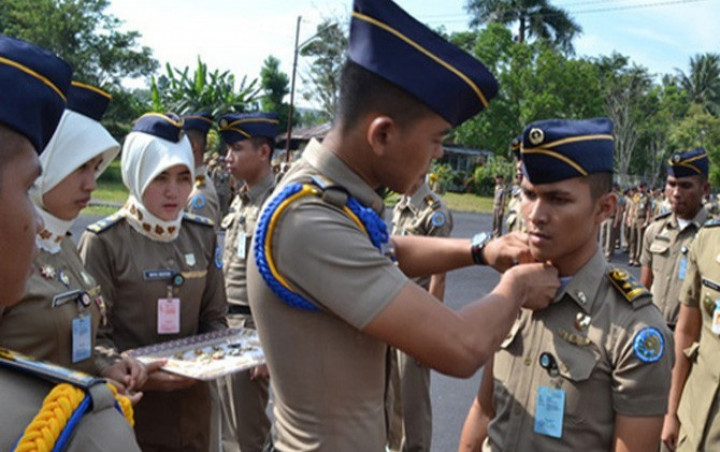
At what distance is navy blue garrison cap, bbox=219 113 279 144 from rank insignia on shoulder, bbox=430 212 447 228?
4.87 feet

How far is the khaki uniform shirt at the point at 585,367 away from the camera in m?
2.07

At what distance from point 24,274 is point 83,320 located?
1.41 m

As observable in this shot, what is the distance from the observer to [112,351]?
8.75 ft

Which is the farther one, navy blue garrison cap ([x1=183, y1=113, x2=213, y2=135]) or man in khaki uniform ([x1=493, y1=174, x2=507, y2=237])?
man in khaki uniform ([x1=493, y1=174, x2=507, y2=237])

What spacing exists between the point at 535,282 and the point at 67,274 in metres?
1.66

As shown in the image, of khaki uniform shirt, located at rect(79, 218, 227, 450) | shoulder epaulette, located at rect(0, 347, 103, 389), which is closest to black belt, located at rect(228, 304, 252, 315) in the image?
khaki uniform shirt, located at rect(79, 218, 227, 450)

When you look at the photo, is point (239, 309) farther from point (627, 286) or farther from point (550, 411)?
point (627, 286)

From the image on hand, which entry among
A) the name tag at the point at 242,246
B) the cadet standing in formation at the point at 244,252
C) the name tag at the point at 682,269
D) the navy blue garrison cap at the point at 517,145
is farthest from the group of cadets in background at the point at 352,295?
the name tag at the point at 682,269

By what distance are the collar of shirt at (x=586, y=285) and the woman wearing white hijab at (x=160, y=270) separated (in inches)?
63.9

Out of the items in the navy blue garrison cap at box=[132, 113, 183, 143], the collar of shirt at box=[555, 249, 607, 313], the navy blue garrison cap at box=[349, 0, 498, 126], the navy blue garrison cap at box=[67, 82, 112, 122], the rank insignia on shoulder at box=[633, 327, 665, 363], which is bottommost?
the rank insignia on shoulder at box=[633, 327, 665, 363]

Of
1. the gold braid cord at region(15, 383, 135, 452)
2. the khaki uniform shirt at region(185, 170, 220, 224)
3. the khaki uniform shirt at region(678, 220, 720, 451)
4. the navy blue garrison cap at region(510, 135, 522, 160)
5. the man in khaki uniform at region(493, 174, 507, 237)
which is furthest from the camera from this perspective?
the man in khaki uniform at region(493, 174, 507, 237)

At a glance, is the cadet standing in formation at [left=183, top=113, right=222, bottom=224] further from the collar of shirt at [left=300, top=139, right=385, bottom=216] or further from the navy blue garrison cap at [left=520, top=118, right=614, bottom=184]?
the collar of shirt at [left=300, top=139, right=385, bottom=216]

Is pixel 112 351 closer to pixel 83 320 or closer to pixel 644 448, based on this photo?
pixel 83 320

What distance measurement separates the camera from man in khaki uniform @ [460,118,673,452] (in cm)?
207
